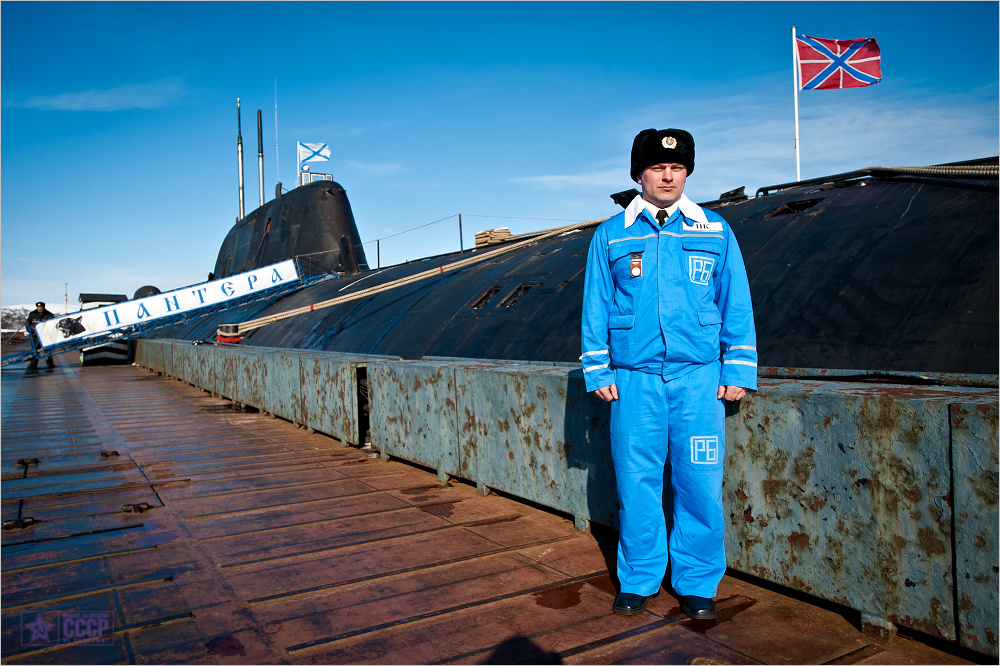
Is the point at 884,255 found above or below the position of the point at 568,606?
above

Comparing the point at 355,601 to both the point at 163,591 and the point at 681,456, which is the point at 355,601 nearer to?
the point at 163,591

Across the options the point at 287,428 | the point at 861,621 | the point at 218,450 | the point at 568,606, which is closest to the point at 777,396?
the point at 861,621

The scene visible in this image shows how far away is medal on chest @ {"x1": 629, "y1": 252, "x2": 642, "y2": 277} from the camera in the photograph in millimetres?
3893

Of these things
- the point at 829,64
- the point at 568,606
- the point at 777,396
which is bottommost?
the point at 568,606

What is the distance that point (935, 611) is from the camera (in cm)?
314

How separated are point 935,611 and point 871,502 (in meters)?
0.48

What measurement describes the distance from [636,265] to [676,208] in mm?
365

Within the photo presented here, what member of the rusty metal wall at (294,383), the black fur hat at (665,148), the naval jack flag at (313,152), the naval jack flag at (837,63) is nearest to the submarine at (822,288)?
the black fur hat at (665,148)

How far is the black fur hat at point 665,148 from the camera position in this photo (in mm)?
3883

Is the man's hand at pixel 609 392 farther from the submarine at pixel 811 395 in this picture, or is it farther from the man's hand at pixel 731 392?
the submarine at pixel 811 395
